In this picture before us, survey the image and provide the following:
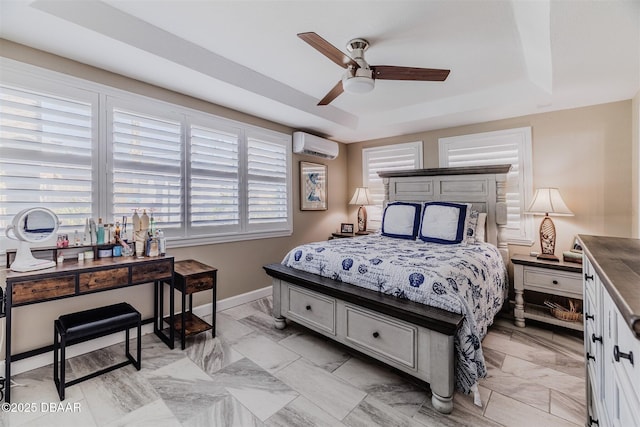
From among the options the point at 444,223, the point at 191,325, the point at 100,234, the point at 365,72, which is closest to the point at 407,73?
the point at 365,72

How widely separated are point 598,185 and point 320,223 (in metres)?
3.48

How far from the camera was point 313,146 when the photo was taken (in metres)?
4.29

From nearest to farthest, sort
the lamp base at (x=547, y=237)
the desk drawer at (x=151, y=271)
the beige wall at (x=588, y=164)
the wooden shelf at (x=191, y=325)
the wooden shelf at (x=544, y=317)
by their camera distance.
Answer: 1. the desk drawer at (x=151, y=271)
2. the wooden shelf at (x=191, y=325)
3. the wooden shelf at (x=544, y=317)
4. the beige wall at (x=588, y=164)
5. the lamp base at (x=547, y=237)

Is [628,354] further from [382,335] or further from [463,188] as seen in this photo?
[463,188]

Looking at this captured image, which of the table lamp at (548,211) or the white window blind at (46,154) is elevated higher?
the white window blind at (46,154)

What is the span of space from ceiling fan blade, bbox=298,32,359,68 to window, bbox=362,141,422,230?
2554 mm

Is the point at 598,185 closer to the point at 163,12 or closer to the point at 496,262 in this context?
the point at 496,262

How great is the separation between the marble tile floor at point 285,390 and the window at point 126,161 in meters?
1.15

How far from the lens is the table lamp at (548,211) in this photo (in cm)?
302

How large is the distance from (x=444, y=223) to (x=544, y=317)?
130cm

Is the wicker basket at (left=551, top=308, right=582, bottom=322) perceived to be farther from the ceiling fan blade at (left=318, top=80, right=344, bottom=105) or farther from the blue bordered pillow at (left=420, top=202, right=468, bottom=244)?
the ceiling fan blade at (left=318, top=80, right=344, bottom=105)

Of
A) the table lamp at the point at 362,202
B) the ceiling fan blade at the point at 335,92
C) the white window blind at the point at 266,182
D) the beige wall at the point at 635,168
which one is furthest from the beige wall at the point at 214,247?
the beige wall at the point at 635,168

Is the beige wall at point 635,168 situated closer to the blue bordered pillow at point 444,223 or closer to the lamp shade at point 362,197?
the blue bordered pillow at point 444,223

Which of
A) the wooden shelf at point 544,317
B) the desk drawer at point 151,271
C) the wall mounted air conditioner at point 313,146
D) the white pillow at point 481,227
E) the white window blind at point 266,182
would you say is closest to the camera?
the desk drawer at point 151,271
